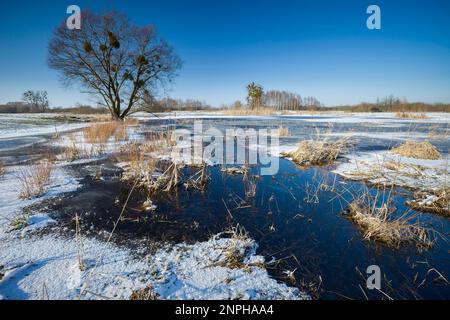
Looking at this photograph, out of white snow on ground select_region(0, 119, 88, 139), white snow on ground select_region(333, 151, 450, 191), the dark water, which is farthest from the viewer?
white snow on ground select_region(0, 119, 88, 139)

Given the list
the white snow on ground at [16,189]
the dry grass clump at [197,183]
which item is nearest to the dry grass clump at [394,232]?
the dry grass clump at [197,183]

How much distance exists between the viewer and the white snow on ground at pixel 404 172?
3912 millimetres

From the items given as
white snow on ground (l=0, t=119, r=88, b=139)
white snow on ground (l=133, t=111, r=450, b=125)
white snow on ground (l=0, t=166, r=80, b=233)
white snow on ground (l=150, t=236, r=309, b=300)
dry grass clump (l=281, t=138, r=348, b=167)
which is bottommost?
white snow on ground (l=150, t=236, r=309, b=300)

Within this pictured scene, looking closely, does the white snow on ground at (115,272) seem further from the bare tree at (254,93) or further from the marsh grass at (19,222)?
the bare tree at (254,93)

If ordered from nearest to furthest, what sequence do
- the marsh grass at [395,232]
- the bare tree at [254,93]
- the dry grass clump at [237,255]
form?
1. the dry grass clump at [237,255]
2. the marsh grass at [395,232]
3. the bare tree at [254,93]

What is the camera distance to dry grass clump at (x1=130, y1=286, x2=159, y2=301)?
1.54 meters

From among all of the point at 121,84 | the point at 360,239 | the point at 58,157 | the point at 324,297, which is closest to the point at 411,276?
the point at 360,239

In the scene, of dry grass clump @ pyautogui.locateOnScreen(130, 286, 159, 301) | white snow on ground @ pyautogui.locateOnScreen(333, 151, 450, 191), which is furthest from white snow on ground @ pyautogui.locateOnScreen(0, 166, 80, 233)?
white snow on ground @ pyautogui.locateOnScreen(333, 151, 450, 191)

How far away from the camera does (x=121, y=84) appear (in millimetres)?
17141

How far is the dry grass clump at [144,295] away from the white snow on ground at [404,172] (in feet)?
12.8

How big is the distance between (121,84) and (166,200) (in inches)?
666

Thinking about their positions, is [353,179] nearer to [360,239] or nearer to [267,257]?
[360,239]

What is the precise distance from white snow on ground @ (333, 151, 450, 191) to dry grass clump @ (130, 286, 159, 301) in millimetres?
3905

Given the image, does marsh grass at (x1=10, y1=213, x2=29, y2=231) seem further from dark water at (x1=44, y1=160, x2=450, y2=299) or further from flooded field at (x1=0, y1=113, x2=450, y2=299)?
dark water at (x1=44, y1=160, x2=450, y2=299)
